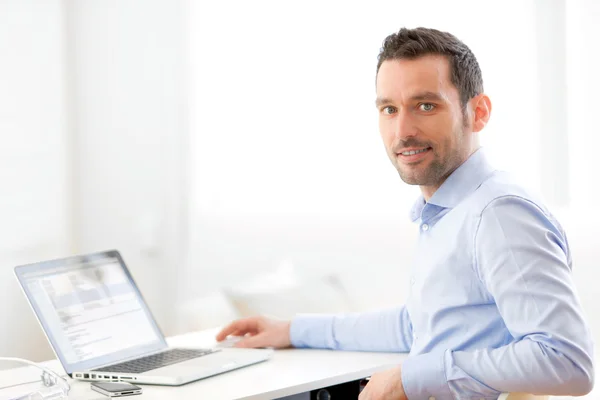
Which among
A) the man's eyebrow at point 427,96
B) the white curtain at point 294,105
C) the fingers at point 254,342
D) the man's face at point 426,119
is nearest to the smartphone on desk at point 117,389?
the fingers at point 254,342

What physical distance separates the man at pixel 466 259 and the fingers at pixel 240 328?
556mm

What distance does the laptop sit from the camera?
1885 mm

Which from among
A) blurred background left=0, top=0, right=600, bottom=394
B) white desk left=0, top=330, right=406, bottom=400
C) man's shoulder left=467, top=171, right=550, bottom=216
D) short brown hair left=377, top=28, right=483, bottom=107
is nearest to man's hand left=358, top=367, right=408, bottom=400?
white desk left=0, top=330, right=406, bottom=400

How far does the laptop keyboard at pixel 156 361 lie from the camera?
1.91 metres

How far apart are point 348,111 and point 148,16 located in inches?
30.8

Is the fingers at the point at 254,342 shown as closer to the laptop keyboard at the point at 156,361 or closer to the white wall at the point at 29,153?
the laptop keyboard at the point at 156,361

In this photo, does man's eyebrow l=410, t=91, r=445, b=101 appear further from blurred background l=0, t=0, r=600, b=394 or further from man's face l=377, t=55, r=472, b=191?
blurred background l=0, t=0, r=600, b=394

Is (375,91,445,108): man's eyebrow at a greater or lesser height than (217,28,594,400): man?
greater

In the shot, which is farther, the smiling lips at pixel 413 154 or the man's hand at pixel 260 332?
the man's hand at pixel 260 332

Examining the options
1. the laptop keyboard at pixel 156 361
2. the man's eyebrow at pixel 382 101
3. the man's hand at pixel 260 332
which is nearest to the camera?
the man's eyebrow at pixel 382 101

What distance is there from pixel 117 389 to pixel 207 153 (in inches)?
55.8

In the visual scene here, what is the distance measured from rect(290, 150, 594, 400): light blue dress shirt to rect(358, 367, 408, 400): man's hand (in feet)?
0.06

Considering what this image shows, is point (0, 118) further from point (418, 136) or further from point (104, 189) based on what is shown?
point (418, 136)

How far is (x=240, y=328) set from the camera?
7.41 ft
